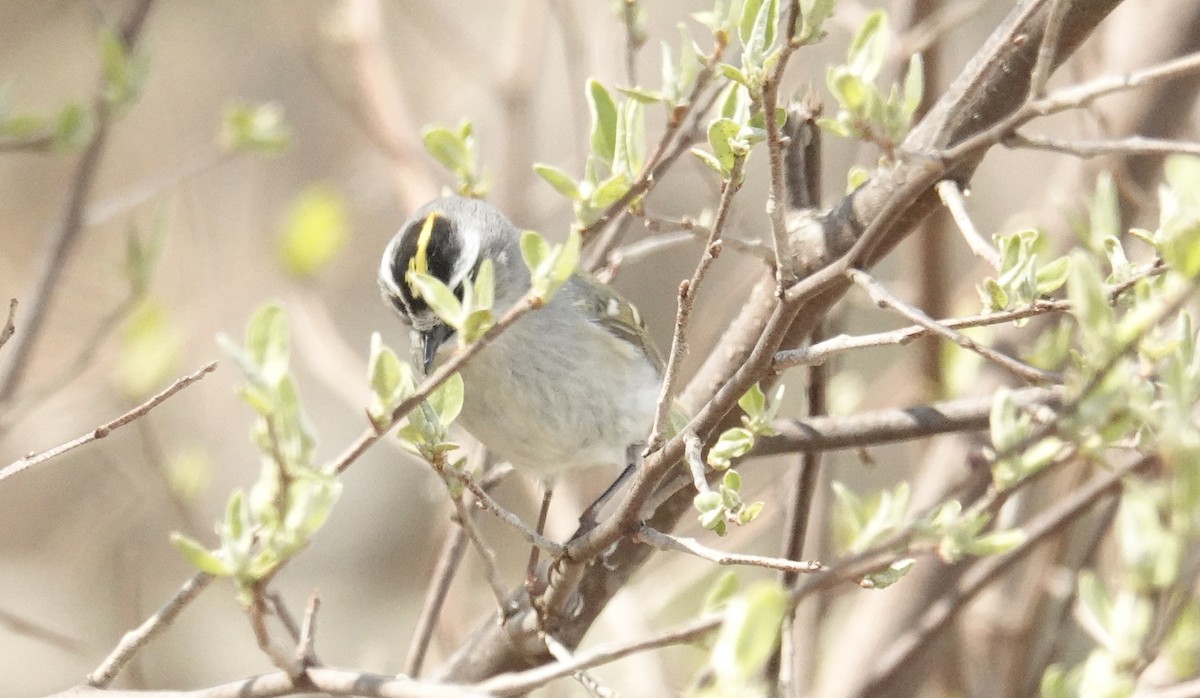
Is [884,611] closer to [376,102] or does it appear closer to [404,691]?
[404,691]

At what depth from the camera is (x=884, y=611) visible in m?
2.34

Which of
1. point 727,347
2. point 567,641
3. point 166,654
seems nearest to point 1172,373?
point 727,347

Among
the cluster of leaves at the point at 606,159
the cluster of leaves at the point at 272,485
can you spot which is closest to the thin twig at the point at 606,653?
the cluster of leaves at the point at 272,485

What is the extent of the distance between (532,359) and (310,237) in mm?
721

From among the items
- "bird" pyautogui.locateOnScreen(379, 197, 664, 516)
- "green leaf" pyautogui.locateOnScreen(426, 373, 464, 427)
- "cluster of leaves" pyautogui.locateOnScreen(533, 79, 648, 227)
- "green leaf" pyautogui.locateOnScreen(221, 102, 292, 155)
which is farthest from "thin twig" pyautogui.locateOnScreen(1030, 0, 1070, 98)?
"green leaf" pyautogui.locateOnScreen(221, 102, 292, 155)

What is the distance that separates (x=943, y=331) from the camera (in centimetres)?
107

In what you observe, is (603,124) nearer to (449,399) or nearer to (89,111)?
(449,399)

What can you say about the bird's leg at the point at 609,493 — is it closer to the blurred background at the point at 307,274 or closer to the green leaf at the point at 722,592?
the blurred background at the point at 307,274

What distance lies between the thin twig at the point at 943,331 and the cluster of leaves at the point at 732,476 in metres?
0.18

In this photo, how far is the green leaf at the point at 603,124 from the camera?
133cm

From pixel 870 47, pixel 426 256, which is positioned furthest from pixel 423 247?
pixel 870 47

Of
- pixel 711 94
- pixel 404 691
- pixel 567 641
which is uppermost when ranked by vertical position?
pixel 711 94

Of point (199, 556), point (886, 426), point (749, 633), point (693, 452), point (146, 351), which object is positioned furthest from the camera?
point (146, 351)

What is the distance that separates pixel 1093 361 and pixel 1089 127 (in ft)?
6.08
